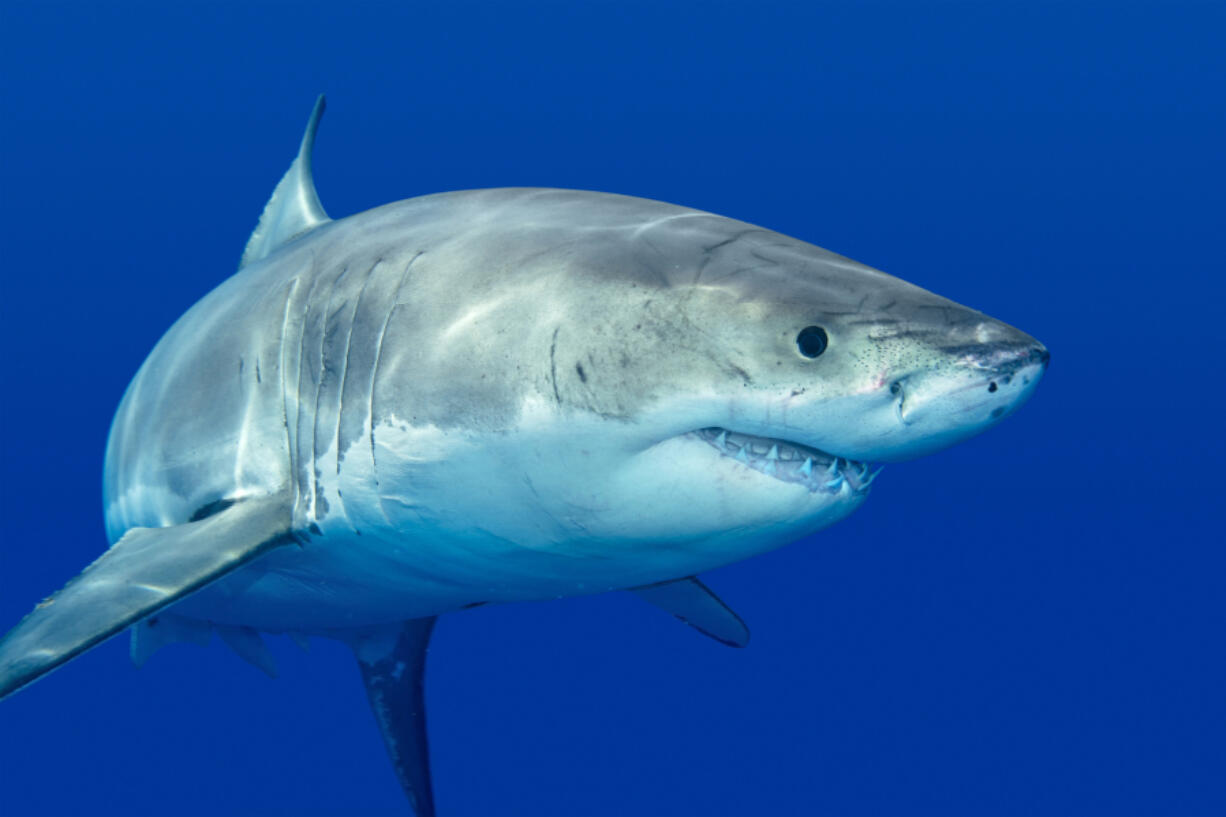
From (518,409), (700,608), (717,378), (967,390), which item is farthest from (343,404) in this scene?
(700,608)

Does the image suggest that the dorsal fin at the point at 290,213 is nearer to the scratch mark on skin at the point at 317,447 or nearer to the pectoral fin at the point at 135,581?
the scratch mark on skin at the point at 317,447

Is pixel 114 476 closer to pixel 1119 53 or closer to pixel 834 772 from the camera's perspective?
pixel 834 772

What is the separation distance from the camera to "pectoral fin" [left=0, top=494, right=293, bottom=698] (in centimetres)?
264

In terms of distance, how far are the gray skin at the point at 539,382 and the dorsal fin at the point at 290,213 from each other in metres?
0.93

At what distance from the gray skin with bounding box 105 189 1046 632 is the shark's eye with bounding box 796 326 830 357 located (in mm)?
17

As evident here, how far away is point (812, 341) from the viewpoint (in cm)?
212

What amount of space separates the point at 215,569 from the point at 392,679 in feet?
7.23

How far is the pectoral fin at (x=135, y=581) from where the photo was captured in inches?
104

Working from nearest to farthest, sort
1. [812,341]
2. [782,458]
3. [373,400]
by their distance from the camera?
[812,341] < [782,458] < [373,400]

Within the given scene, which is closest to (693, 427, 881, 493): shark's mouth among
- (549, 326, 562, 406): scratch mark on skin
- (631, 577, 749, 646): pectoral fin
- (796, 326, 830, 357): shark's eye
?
(796, 326, 830, 357): shark's eye

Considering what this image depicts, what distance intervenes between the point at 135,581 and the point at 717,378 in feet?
6.36

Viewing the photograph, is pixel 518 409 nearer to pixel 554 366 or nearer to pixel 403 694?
pixel 554 366

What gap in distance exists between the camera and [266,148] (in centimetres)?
3878

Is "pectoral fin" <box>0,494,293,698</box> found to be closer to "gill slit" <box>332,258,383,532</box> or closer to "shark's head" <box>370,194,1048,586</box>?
"gill slit" <box>332,258,383,532</box>
